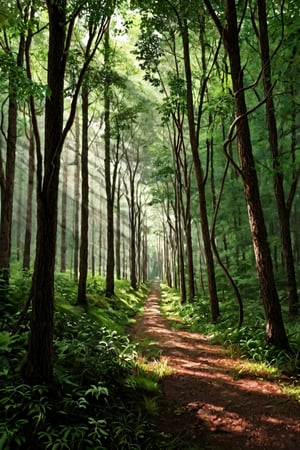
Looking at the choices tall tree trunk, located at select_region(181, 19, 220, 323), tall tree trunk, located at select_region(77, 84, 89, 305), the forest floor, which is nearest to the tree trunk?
tall tree trunk, located at select_region(77, 84, 89, 305)

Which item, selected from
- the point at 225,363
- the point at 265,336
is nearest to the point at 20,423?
the point at 225,363

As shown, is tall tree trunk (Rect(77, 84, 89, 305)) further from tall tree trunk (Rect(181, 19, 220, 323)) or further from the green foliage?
tall tree trunk (Rect(181, 19, 220, 323))

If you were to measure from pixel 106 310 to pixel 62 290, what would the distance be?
78.6 inches

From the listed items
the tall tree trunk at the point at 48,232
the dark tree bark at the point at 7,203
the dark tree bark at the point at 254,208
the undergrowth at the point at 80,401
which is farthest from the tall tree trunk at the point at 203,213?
the tall tree trunk at the point at 48,232

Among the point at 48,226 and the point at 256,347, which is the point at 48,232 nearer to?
the point at 48,226

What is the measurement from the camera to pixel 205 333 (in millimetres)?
9516

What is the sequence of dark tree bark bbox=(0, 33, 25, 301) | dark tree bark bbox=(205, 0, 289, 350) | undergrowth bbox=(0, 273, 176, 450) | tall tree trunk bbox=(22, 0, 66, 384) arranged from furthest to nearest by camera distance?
dark tree bark bbox=(0, 33, 25, 301)
dark tree bark bbox=(205, 0, 289, 350)
tall tree trunk bbox=(22, 0, 66, 384)
undergrowth bbox=(0, 273, 176, 450)

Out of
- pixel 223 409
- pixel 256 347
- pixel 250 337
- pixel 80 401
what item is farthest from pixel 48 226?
pixel 250 337

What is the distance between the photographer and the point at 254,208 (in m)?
6.73

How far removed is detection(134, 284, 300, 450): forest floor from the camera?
3.57m

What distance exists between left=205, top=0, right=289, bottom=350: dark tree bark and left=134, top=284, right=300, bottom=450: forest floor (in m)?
1.06

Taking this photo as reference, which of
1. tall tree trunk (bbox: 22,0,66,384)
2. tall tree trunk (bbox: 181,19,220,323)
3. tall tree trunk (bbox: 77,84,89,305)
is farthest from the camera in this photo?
tall tree trunk (bbox: 77,84,89,305)

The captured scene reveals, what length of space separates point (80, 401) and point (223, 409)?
2026 millimetres

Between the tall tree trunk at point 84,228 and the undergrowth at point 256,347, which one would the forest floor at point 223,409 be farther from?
the tall tree trunk at point 84,228
